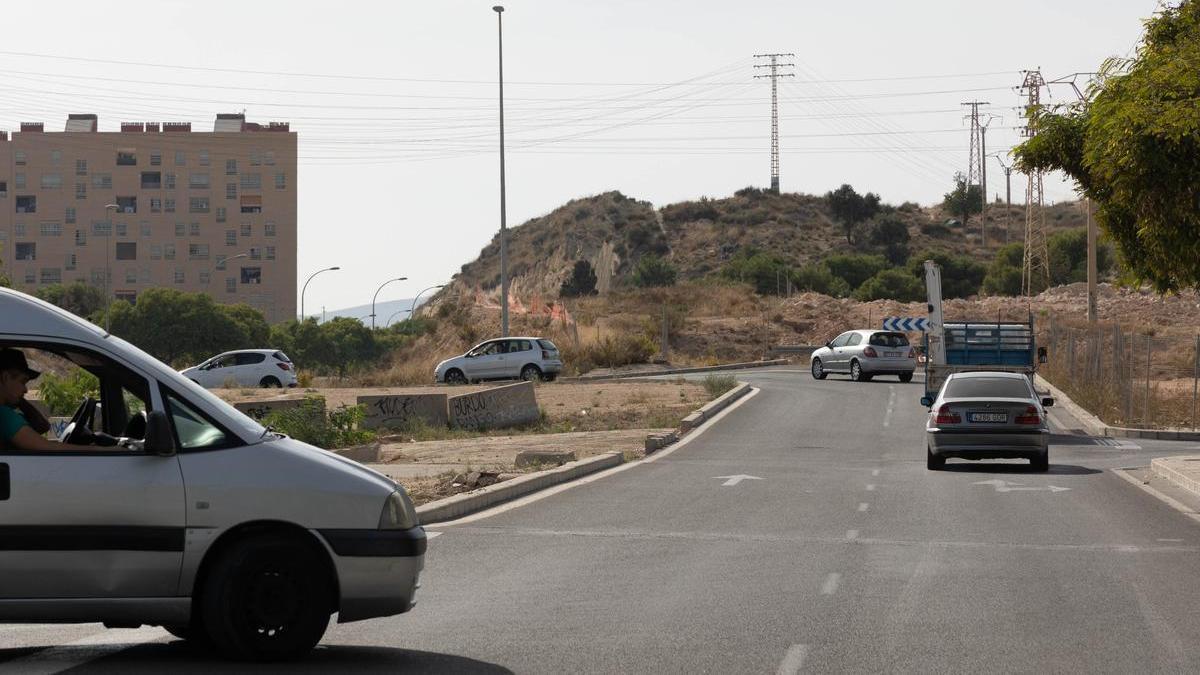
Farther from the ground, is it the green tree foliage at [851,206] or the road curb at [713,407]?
the green tree foliage at [851,206]

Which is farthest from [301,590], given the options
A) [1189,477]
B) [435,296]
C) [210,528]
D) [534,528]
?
[435,296]

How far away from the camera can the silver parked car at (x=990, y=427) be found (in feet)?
74.7

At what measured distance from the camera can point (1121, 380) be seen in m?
33.5

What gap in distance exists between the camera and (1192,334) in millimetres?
64125

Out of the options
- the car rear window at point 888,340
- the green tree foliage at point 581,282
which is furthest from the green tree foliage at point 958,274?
the car rear window at point 888,340

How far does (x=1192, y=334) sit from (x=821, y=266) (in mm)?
49968

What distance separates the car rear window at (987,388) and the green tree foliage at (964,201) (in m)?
119

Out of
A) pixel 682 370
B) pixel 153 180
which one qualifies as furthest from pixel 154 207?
pixel 682 370

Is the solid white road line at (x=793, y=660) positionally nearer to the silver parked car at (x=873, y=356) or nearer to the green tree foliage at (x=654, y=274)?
the silver parked car at (x=873, y=356)

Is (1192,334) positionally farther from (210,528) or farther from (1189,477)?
(210,528)

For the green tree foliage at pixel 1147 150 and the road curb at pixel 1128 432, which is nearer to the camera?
the green tree foliage at pixel 1147 150

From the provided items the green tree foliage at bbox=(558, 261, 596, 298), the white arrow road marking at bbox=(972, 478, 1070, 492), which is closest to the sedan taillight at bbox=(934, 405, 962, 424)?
the white arrow road marking at bbox=(972, 478, 1070, 492)

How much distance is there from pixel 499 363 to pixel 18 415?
4159 cm

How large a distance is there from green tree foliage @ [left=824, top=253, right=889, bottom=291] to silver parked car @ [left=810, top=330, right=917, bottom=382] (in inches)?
2487
